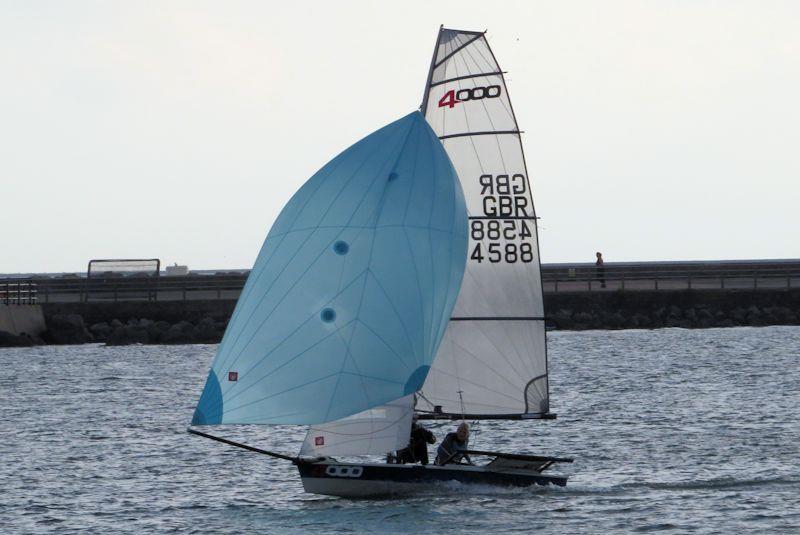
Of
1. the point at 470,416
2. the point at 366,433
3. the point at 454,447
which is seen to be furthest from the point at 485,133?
the point at 366,433

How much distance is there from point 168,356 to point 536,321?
38.1 m

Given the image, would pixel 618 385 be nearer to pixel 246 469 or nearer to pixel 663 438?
pixel 663 438

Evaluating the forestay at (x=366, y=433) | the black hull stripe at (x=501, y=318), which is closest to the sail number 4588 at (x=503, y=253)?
the black hull stripe at (x=501, y=318)

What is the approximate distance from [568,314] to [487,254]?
42.4 meters

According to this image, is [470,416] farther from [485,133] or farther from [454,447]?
[485,133]

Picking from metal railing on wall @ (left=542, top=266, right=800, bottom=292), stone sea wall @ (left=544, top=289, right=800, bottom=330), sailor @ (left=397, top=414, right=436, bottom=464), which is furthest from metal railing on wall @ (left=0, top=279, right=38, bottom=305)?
sailor @ (left=397, top=414, right=436, bottom=464)

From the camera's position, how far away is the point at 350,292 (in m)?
20.8

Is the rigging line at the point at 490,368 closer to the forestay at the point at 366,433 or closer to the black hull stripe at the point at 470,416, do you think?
the black hull stripe at the point at 470,416

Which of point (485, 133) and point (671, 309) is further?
point (671, 309)

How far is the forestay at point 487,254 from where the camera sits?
75.4 ft

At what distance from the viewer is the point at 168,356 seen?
59.6 meters

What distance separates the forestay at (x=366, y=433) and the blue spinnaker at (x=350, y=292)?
78 cm

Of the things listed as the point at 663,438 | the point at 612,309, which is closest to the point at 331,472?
the point at 663,438

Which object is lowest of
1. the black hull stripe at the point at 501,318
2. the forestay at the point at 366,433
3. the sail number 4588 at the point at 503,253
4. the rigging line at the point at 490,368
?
the forestay at the point at 366,433
